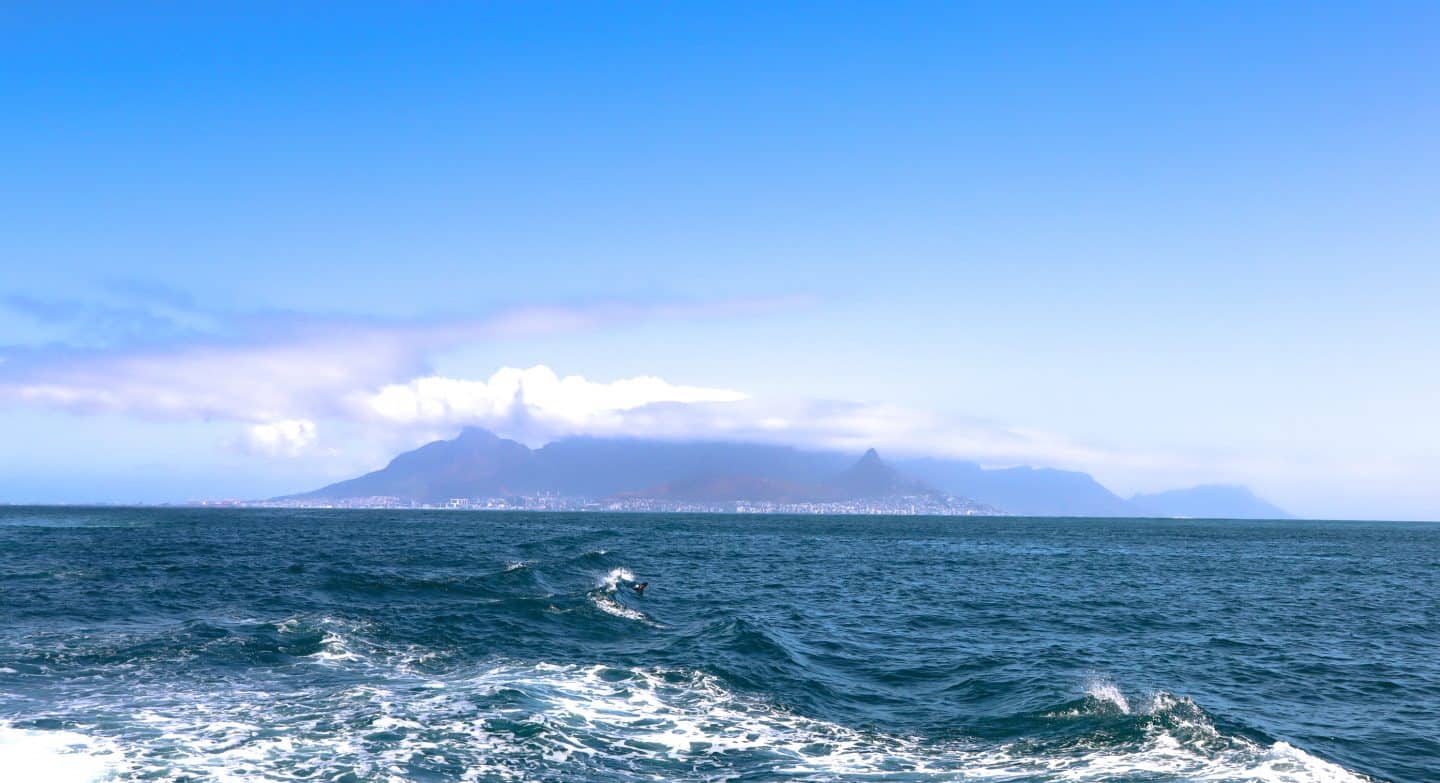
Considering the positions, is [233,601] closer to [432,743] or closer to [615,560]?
[432,743]

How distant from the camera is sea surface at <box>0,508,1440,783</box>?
24078mm

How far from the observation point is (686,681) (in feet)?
110

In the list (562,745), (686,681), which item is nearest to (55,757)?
(562,745)

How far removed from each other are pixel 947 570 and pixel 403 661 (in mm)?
65577

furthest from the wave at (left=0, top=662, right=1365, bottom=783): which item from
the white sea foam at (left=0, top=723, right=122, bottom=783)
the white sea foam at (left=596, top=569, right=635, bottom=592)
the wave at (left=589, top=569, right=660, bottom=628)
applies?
the white sea foam at (left=596, top=569, right=635, bottom=592)

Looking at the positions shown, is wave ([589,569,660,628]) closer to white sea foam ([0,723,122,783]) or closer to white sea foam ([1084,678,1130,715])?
white sea foam ([1084,678,1130,715])

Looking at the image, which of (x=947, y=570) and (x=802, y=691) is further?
(x=947, y=570)

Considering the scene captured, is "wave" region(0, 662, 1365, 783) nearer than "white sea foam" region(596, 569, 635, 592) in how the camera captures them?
Yes

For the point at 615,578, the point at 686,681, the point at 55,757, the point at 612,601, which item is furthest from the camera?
the point at 615,578

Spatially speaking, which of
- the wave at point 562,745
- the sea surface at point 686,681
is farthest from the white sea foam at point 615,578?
the wave at point 562,745

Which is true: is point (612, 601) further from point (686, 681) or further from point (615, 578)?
point (686, 681)

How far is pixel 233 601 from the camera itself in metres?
51.0

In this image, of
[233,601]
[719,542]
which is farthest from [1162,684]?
[719,542]

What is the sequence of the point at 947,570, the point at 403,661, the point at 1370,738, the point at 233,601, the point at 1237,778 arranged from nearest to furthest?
the point at 1237,778
the point at 1370,738
the point at 403,661
the point at 233,601
the point at 947,570
